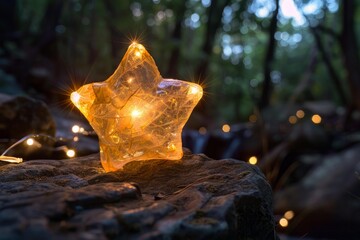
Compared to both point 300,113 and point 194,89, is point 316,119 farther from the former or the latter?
point 194,89

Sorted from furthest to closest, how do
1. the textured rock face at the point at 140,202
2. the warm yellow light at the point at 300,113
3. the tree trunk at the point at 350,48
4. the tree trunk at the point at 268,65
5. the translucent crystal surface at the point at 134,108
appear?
the warm yellow light at the point at 300,113 < the tree trunk at the point at 268,65 < the tree trunk at the point at 350,48 < the translucent crystal surface at the point at 134,108 < the textured rock face at the point at 140,202

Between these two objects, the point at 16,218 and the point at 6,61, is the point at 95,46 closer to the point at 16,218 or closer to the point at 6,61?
the point at 6,61

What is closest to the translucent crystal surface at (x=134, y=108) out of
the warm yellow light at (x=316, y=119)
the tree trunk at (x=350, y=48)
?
Answer: the tree trunk at (x=350, y=48)

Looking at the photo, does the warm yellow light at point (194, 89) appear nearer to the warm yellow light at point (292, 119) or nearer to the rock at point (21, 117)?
the rock at point (21, 117)

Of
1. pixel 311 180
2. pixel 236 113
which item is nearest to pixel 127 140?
pixel 311 180

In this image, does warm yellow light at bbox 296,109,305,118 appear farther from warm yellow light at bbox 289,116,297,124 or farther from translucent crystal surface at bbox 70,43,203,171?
translucent crystal surface at bbox 70,43,203,171

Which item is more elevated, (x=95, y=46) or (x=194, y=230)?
(x=95, y=46)
